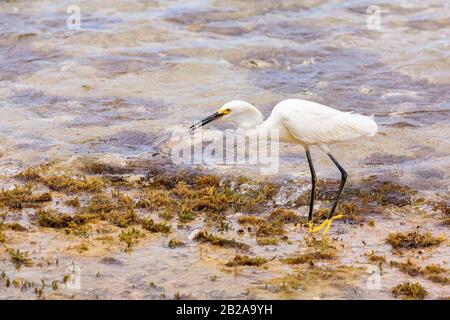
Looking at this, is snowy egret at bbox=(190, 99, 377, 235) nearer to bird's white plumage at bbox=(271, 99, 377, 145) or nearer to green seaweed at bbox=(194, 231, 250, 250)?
bird's white plumage at bbox=(271, 99, 377, 145)

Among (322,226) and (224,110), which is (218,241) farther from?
(224,110)

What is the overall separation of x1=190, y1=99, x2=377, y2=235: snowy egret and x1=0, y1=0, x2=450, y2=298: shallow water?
1396 mm

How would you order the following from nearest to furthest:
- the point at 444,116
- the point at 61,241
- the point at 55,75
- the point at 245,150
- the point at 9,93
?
1. the point at 61,241
2. the point at 245,150
3. the point at 444,116
4. the point at 9,93
5. the point at 55,75

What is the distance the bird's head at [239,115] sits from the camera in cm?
862

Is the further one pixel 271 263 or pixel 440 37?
pixel 440 37

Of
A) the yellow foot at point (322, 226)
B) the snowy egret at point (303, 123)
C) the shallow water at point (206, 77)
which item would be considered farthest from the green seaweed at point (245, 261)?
the snowy egret at point (303, 123)

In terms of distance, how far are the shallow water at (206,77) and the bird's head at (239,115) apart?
61.6 inches

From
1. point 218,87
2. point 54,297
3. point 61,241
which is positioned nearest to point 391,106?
point 218,87

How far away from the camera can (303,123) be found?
855 centimetres

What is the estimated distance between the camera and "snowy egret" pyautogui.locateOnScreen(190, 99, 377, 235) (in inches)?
337

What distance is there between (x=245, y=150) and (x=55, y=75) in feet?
17.4

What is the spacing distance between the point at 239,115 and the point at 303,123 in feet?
2.35

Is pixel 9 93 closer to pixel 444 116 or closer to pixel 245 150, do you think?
pixel 245 150

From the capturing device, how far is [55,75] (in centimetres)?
1498
